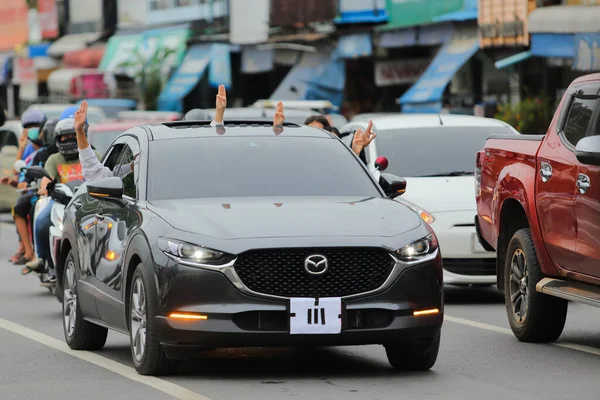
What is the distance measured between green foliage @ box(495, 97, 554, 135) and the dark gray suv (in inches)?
759

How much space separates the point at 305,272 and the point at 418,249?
2.29 ft

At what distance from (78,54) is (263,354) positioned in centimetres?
5140

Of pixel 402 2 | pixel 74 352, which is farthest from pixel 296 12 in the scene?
pixel 74 352

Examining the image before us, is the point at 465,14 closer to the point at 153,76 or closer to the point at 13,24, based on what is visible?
the point at 153,76

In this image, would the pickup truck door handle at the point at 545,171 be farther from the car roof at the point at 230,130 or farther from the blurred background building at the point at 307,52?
the blurred background building at the point at 307,52

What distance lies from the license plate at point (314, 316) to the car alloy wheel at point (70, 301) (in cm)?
277

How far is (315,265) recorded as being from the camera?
9.41 meters

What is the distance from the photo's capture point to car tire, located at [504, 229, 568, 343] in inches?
469

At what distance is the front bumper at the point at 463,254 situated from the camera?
15133 millimetres

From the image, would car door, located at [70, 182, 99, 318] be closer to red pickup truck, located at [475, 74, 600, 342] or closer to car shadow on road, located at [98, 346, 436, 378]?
car shadow on road, located at [98, 346, 436, 378]

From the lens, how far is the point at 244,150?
428 inches

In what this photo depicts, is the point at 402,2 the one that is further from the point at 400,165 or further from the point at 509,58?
the point at 400,165

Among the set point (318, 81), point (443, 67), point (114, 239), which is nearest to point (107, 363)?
point (114, 239)

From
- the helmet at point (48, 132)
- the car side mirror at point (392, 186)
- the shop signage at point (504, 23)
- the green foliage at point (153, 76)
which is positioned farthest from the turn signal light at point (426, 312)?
the green foliage at point (153, 76)
